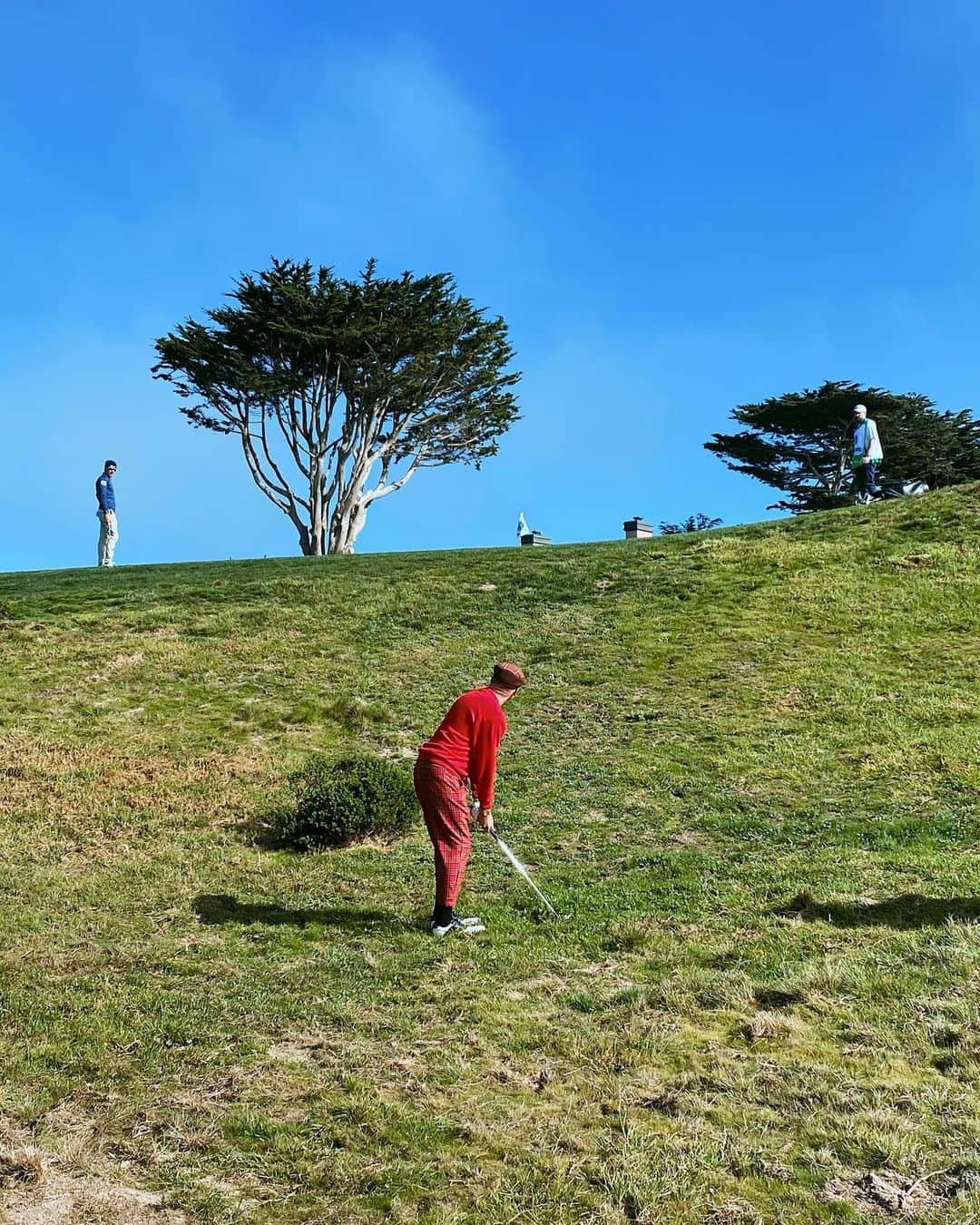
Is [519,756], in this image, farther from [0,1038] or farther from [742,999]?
[0,1038]

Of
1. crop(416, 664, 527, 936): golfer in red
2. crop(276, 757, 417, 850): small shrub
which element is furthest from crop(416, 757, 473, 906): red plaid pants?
crop(276, 757, 417, 850): small shrub

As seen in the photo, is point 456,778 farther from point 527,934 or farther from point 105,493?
point 105,493

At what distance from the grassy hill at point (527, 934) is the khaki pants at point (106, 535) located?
845cm

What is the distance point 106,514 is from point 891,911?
2261 cm

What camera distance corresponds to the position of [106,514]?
2528 centimetres

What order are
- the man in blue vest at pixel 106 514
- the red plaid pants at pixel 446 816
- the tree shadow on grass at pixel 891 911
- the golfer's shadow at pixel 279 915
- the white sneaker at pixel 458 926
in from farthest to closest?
1. the man in blue vest at pixel 106 514
2. the golfer's shadow at pixel 279 915
3. the white sneaker at pixel 458 926
4. the red plaid pants at pixel 446 816
5. the tree shadow on grass at pixel 891 911

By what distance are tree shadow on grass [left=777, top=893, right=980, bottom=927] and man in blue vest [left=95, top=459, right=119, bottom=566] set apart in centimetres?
2058

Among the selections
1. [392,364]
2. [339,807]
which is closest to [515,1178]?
[339,807]

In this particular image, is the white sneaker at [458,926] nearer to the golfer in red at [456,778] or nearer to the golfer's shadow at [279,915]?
the golfer in red at [456,778]

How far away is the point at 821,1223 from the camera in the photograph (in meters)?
3.94

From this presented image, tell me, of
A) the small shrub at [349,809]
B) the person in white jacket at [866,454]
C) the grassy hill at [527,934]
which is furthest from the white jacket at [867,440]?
the small shrub at [349,809]

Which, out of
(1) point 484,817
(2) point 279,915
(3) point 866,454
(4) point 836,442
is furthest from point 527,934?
(4) point 836,442

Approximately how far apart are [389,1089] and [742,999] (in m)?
2.32

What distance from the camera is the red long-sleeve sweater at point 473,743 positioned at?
287 inches
